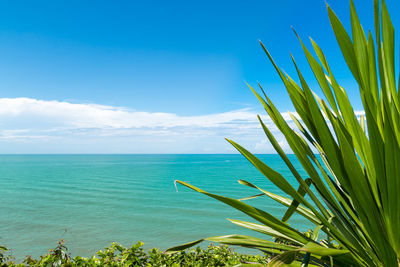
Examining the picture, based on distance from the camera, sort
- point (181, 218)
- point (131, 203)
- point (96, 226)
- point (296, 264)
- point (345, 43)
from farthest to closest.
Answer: point (131, 203)
point (181, 218)
point (96, 226)
point (296, 264)
point (345, 43)

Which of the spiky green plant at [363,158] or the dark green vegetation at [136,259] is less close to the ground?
the spiky green plant at [363,158]

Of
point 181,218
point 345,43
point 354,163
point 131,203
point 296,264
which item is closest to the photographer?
point 354,163

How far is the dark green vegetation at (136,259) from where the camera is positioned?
2828 mm

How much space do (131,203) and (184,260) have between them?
67.5 feet

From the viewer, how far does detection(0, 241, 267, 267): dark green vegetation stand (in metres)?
2.83

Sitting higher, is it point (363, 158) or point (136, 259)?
point (363, 158)

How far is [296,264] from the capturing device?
121 cm

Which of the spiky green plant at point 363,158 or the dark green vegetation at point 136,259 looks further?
the dark green vegetation at point 136,259

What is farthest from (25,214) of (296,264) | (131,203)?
(296,264)

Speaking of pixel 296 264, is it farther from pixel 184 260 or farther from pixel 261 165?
pixel 184 260

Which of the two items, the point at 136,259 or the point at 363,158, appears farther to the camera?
Result: the point at 136,259

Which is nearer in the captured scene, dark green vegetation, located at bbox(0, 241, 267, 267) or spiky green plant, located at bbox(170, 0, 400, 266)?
spiky green plant, located at bbox(170, 0, 400, 266)

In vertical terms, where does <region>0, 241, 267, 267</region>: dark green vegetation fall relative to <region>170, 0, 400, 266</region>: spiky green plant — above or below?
below

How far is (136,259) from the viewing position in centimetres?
314
